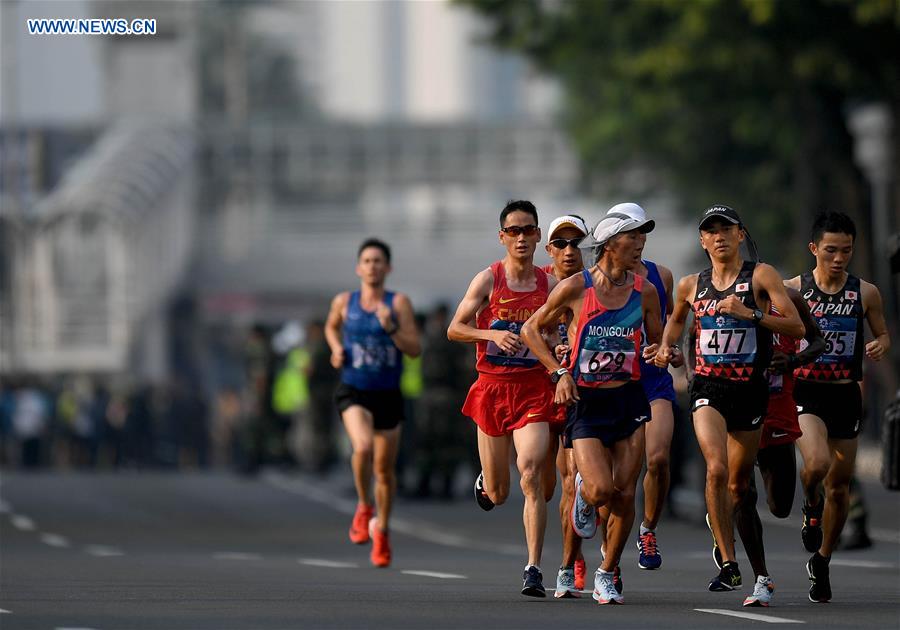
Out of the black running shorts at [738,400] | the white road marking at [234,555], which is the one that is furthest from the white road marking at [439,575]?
the black running shorts at [738,400]

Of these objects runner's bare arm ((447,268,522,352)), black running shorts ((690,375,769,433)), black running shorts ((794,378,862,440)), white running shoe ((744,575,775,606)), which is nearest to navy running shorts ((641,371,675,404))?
black running shorts ((794,378,862,440))

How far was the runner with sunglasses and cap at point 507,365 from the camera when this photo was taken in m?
13.6

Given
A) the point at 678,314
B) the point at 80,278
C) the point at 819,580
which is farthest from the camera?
the point at 80,278

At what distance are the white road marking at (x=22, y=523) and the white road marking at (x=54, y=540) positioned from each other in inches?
39.9

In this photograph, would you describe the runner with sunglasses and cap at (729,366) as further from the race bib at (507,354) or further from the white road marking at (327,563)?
the white road marking at (327,563)

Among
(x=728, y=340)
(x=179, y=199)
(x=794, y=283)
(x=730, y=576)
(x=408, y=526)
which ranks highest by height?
(x=179, y=199)

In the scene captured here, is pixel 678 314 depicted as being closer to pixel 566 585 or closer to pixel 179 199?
pixel 566 585

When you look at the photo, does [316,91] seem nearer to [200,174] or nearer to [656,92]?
[200,174]

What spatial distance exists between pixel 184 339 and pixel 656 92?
39.9 metres

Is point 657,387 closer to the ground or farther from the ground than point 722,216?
closer to the ground

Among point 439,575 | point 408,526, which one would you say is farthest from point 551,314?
point 408,526

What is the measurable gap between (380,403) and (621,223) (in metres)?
4.67

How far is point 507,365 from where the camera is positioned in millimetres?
13914

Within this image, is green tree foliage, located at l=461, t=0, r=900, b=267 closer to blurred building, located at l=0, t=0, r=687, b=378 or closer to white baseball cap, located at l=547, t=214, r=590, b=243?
blurred building, located at l=0, t=0, r=687, b=378
